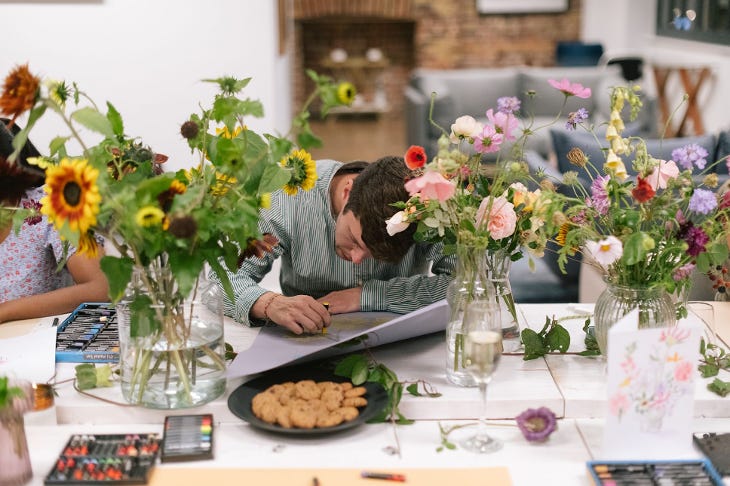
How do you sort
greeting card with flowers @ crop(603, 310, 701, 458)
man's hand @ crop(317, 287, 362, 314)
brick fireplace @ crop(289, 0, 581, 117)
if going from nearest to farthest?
1. greeting card with flowers @ crop(603, 310, 701, 458)
2. man's hand @ crop(317, 287, 362, 314)
3. brick fireplace @ crop(289, 0, 581, 117)

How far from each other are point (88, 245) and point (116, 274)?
2.4 inches

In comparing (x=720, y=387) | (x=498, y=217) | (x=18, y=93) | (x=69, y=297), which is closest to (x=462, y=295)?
(x=498, y=217)

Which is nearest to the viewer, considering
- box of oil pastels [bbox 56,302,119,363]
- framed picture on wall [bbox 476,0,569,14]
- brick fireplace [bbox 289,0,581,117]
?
box of oil pastels [bbox 56,302,119,363]

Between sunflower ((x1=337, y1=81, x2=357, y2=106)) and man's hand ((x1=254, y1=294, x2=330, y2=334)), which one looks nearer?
sunflower ((x1=337, y1=81, x2=357, y2=106))

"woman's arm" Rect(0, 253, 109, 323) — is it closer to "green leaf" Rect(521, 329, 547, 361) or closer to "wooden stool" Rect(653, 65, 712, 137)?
"green leaf" Rect(521, 329, 547, 361)

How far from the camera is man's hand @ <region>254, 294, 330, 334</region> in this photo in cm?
172

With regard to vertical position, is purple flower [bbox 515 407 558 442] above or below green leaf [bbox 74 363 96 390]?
below

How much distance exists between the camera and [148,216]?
1.29 meters

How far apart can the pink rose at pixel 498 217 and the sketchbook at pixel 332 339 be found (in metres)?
0.17

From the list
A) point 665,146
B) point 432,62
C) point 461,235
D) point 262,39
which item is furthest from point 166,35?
point 432,62

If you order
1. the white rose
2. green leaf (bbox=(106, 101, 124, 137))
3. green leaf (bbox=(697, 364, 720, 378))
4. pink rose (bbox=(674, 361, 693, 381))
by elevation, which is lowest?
green leaf (bbox=(697, 364, 720, 378))

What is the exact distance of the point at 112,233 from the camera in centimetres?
137

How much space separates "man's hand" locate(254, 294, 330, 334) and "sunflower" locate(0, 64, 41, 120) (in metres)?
0.67

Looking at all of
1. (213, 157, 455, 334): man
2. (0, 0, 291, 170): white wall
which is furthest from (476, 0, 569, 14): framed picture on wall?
(213, 157, 455, 334): man
